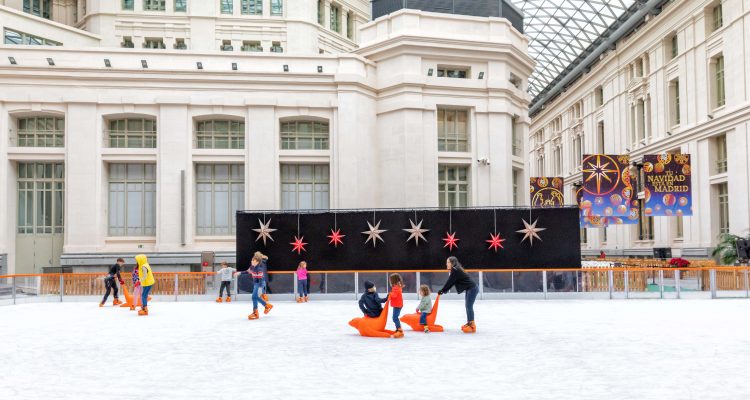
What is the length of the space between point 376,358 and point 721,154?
37.7m

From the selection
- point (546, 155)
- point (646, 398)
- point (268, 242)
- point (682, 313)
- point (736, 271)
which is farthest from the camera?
point (546, 155)

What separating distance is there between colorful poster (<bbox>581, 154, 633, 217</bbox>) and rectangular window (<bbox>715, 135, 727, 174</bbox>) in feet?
31.0

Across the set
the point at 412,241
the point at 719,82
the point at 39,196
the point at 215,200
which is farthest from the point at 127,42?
the point at 719,82

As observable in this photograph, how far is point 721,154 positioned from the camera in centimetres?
4203

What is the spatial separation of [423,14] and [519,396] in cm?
3061

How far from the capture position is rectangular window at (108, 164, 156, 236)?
35062mm

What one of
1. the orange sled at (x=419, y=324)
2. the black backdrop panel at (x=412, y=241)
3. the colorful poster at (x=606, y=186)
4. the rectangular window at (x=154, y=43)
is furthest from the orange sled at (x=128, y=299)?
the rectangular window at (x=154, y=43)

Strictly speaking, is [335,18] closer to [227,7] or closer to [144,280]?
[227,7]

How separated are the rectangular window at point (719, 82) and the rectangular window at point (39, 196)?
37.5 meters

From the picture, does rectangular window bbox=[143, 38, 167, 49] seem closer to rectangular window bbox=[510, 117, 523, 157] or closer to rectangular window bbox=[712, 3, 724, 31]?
rectangular window bbox=[510, 117, 523, 157]

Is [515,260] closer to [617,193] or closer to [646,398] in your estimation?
[617,193]

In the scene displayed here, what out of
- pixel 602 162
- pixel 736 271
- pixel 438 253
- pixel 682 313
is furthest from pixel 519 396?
pixel 602 162

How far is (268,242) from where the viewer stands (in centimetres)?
2644

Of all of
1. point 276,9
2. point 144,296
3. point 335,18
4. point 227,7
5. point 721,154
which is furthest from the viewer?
point 335,18
